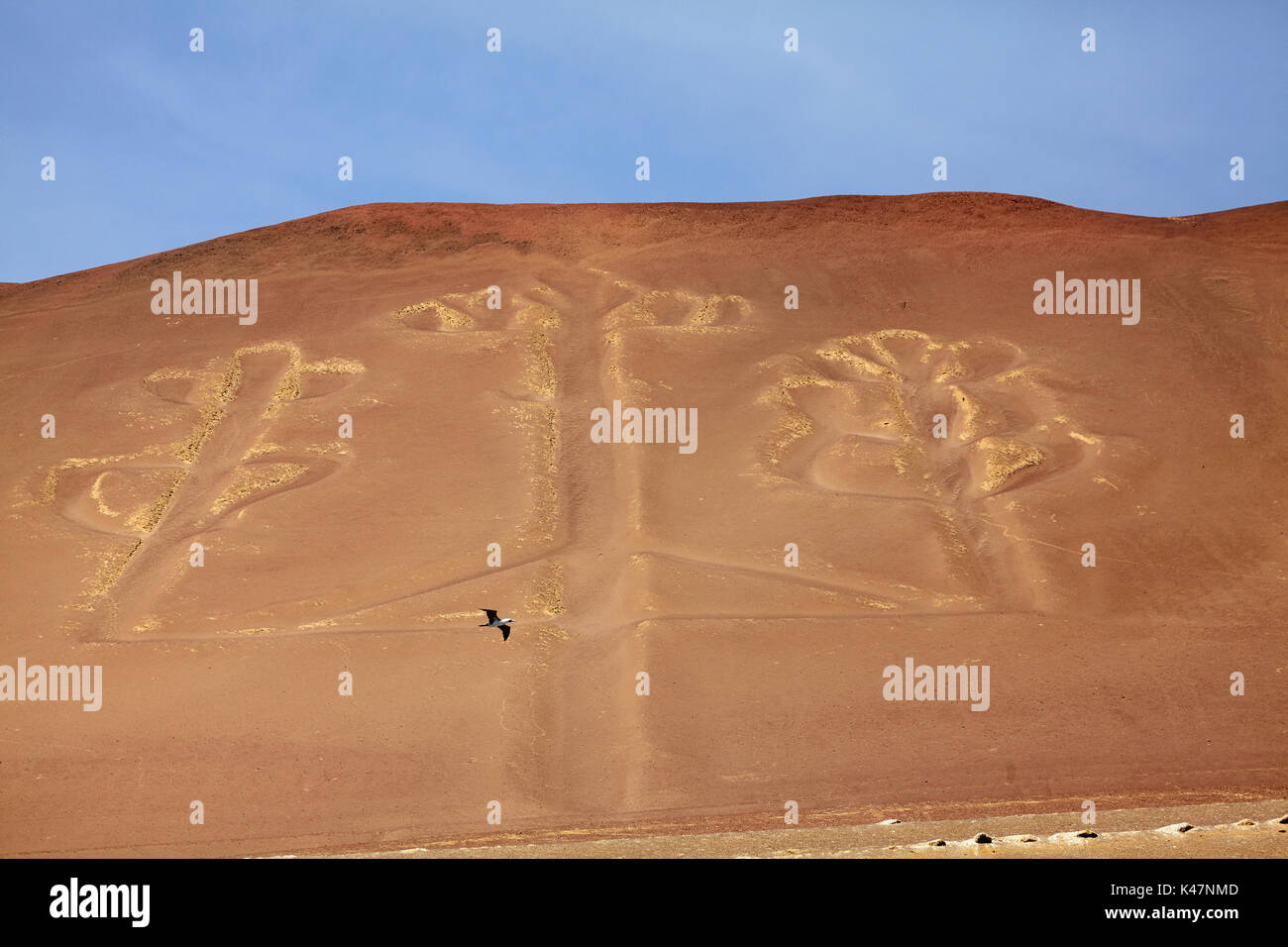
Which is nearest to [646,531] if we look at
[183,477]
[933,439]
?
[933,439]

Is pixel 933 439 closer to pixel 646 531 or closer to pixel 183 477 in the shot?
pixel 646 531

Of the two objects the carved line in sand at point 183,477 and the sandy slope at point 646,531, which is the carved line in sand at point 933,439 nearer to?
the sandy slope at point 646,531

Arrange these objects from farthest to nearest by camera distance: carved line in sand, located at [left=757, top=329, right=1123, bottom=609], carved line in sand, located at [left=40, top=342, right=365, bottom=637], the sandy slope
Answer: carved line in sand, located at [left=757, top=329, right=1123, bottom=609] < carved line in sand, located at [left=40, top=342, right=365, bottom=637] < the sandy slope

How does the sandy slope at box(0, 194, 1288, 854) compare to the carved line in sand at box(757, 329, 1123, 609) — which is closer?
the sandy slope at box(0, 194, 1288, 854)

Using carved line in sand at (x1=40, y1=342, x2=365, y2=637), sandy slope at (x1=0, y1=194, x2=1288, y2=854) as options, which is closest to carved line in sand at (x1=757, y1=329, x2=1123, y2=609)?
sandy slope at (x1=0, y1=194, x2=1288, y2=854)

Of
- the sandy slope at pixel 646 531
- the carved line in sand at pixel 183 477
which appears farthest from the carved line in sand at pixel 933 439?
the carved line in sand at pixel 183 477

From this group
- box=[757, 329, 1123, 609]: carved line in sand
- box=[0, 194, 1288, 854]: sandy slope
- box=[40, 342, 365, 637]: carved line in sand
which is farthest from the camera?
box=[757, 329, 1123, 609]: carved line in sand

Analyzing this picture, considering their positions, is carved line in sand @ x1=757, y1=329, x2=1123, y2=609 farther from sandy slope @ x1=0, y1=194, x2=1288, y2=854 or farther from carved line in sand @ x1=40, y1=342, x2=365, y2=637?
carved line in sand @ x1=40, y1=342, x2=365, y2=637
